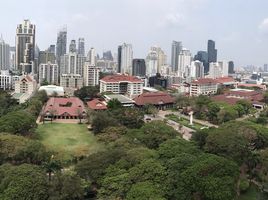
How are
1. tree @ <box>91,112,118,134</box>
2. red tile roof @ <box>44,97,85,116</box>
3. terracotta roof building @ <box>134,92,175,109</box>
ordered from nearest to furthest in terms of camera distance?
1. tree @ <box>91,112,118,134</box>
2. red tile roof @ <box>44,97,85,116</box>
3. terracotta roof building @ <box>134,92,175,109</box>

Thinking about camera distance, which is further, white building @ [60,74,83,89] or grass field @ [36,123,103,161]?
white building @ [60,74,83,89]

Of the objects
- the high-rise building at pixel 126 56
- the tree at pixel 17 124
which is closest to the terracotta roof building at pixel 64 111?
the tree at pixel 17 124

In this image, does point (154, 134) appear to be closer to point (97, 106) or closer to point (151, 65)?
point (97, 106)

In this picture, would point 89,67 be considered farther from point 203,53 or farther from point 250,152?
point 203,53

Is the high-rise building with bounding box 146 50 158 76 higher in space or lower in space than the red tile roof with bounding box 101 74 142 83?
higher

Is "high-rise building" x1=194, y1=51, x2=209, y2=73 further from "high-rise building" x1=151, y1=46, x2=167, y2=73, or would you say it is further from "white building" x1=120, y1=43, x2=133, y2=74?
"white building" x1=120, y1=43, x2=133, y2=74

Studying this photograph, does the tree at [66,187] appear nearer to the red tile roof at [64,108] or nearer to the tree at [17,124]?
the tree at [17,124]

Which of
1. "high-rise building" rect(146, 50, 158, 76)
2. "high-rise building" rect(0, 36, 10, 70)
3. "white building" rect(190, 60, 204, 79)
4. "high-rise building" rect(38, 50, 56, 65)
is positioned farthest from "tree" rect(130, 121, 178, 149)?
"white building" rect(190, 60, 204, 79)
